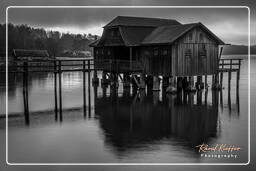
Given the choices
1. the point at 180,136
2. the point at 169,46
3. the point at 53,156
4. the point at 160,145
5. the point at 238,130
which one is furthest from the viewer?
the point at 169,46

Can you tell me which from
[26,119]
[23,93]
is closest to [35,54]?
[23,93]

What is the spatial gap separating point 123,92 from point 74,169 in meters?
20.0

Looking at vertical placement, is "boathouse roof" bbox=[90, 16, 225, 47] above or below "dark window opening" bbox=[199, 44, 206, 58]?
above

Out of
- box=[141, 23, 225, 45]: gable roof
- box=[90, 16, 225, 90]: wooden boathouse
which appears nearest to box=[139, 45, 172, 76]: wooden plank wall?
box=[90, 16, 225, 90]: wooden boathouse

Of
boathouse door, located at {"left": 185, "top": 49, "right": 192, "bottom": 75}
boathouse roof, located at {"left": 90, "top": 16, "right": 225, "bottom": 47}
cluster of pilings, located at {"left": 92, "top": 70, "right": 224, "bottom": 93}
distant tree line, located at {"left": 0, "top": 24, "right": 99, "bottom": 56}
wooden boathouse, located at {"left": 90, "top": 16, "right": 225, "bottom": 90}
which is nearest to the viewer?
wooden boathouse, located at {"left": 90, "top": 16, "right": 225, "bottom": 90}

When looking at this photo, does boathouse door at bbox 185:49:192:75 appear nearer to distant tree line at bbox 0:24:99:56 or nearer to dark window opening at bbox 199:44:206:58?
dark window opening at bbox 199:44:206:58

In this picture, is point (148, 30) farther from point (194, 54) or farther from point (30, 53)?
point (30, 53)

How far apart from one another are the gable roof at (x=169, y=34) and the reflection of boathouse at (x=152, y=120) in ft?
17.1

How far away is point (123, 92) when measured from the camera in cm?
3238

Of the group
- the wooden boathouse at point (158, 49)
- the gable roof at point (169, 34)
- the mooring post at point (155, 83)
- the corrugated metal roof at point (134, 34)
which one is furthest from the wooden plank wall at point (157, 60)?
the corrugated metal roof at point (134, 34)

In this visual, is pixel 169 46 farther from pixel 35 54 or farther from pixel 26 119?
pixel 35 54

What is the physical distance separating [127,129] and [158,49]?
48.6 feet

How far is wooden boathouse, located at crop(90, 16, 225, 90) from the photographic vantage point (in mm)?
30672

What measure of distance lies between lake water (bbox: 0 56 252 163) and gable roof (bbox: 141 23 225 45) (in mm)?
4983
